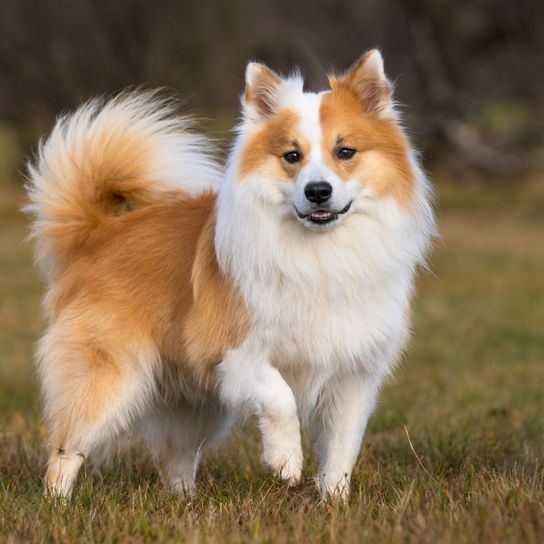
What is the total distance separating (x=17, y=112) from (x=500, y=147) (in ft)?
38.1

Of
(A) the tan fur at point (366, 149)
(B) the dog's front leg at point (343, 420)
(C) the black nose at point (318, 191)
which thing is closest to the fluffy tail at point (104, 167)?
(A) the tan fur at point (366, 149)

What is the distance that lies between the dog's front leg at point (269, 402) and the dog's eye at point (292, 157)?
75cm

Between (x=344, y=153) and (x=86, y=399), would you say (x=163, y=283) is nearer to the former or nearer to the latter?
(x=86, y=399)

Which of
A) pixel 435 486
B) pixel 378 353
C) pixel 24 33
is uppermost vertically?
pixel 378 353

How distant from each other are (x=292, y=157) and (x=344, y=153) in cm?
21

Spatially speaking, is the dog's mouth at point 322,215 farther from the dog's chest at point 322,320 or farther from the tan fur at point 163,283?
the tan fur at point 163,283

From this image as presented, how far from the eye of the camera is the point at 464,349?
8836mm

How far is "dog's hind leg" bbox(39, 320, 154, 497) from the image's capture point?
4430mm

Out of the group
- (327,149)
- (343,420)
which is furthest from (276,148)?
(343,420)

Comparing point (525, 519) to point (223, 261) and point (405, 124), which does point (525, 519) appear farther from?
point (405, 124)

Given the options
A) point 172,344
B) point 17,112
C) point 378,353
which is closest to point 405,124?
point 378,353

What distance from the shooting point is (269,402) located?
4.08 metres

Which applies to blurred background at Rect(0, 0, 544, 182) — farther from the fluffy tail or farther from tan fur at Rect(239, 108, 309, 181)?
tan fur at Rect(239, 108, 309, 181)

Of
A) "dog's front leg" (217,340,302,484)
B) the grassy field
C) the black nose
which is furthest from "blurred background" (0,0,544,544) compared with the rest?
the black nose
